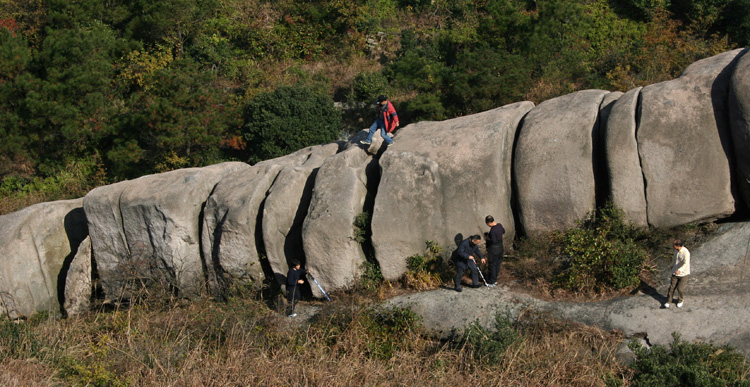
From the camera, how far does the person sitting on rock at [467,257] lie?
12.1 m

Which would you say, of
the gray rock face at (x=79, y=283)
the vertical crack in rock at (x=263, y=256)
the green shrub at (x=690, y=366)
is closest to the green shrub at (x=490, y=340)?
the green shrub at (x=690, y=366)

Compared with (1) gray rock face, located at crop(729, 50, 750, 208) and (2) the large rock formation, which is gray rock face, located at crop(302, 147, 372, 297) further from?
(1) gray rock face, located at crop(729, 50, 750, 208)

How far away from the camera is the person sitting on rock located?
12.1 metres

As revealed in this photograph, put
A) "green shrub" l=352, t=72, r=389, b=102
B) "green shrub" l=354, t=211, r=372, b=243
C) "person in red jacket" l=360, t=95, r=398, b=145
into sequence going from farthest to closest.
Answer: "green shrub" l=352, t=72, r=389, b=102
"person in red jacket" l=360, t=95, r=398, b=145
"green shrub" l=354, t=211, r=372, b=243

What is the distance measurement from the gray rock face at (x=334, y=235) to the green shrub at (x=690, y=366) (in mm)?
5517

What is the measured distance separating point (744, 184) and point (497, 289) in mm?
4817

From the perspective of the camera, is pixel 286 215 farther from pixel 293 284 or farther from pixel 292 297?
pixel 292 297

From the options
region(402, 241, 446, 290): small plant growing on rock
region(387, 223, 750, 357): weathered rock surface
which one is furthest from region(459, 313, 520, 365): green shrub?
region(402, 241, 446, 290): small plant growing on rock

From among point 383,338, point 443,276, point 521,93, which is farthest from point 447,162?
point 521,93

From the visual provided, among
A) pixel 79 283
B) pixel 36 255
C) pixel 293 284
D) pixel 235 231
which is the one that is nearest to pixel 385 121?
pixel 235 231

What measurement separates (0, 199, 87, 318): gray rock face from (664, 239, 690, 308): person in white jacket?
1295 cm

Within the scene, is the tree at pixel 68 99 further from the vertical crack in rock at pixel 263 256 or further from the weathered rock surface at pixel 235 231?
the vertical crack in rock at pixel 263 256

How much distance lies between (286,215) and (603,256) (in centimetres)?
630

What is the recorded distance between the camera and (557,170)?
12.7m
